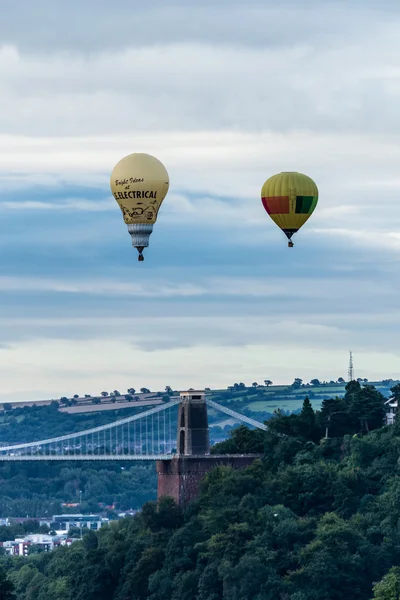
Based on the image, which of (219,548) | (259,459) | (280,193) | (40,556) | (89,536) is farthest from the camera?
(40,556)

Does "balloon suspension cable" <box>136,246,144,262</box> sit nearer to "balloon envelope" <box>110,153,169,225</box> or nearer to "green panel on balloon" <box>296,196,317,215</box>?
"balloon envelope" <box>110,153,169,225</box>

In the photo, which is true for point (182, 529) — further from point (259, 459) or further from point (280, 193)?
point (280, 193)

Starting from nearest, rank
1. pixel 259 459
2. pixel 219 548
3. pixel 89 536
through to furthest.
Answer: pixel 219 548
pixel 259 459
pixel 89 536

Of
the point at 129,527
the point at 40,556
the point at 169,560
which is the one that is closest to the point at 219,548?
the point at 169,560

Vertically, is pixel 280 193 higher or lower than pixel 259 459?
higher

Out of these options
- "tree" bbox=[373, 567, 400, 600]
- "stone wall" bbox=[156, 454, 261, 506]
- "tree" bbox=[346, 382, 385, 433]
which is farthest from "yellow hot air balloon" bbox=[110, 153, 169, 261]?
"tree" bbox=[346, 382, 385, 433]

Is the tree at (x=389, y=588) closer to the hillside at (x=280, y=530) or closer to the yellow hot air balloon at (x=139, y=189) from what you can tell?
the hillside at (x=280, y=530)

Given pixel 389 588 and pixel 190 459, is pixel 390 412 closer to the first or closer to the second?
pixel 190 459
